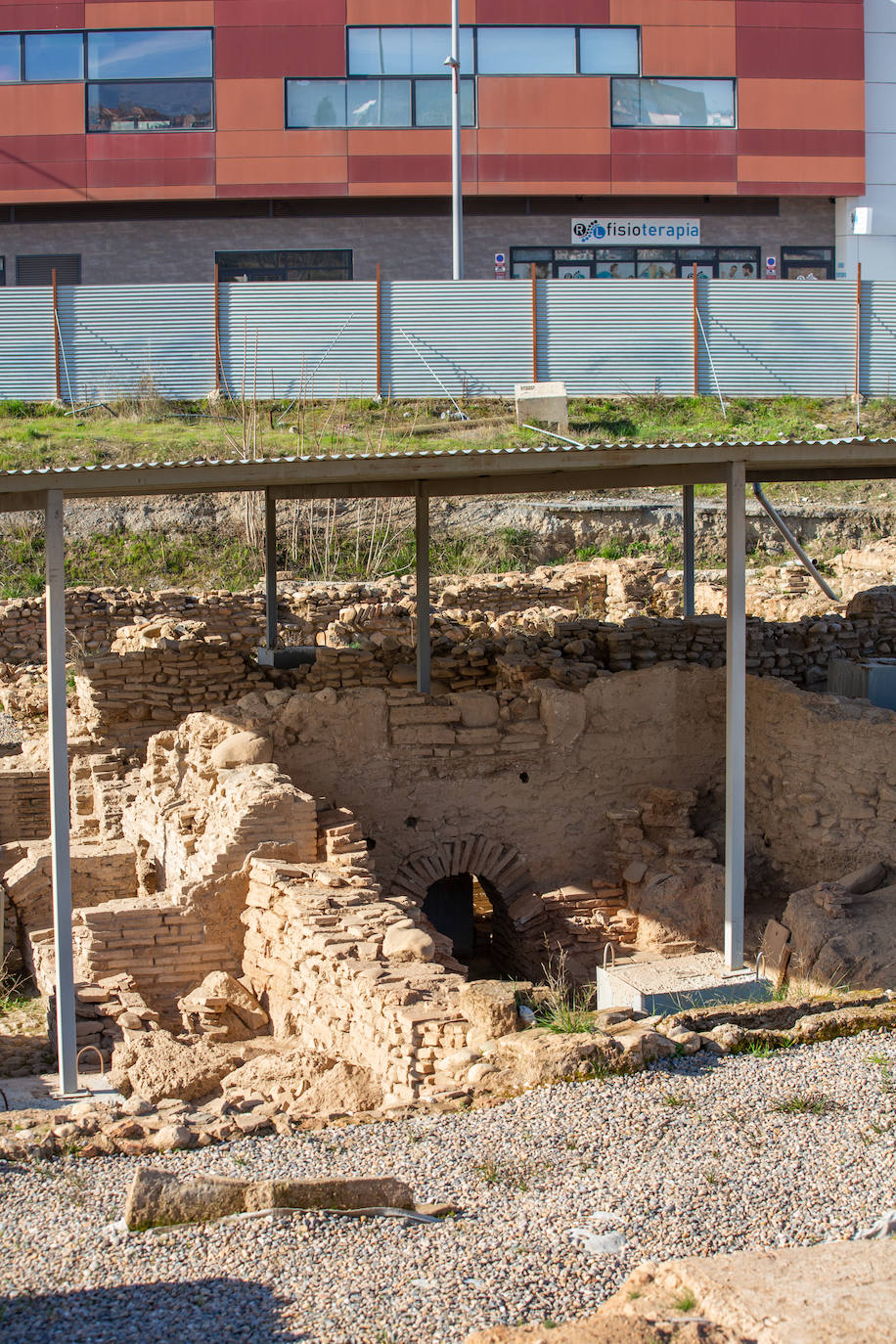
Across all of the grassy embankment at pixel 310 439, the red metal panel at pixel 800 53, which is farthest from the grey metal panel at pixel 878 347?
the red metal panel at pixel 800 53

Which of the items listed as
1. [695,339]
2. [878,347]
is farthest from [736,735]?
[878,347]

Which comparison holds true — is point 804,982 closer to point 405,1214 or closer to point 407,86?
point 405,1214

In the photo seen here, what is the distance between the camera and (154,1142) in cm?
529

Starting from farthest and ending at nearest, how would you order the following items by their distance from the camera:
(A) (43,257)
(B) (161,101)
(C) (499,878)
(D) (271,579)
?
(A) (43,257) < (B) (161,101) < (D) (271,579) < (C) (499,878)

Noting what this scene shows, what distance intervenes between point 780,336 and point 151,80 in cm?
1140

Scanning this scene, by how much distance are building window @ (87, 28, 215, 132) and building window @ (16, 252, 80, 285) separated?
221 centimetres

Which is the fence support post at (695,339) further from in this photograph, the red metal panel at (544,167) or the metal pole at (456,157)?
the red metal panel at (544,167)

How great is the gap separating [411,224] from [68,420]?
7464 mm

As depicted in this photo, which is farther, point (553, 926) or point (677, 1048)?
point (553, 926)

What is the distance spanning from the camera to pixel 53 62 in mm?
22734

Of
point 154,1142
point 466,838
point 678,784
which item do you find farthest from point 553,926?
point 154,1142

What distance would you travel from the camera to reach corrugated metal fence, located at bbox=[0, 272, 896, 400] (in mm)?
19266

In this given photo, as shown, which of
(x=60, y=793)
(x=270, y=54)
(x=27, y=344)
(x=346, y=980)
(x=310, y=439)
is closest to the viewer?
(x=346, y=980)

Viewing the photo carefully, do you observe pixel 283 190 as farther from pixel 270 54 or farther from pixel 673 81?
pixel 673 81
